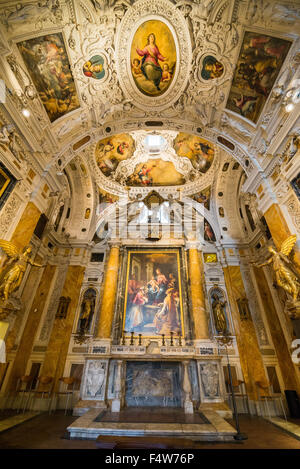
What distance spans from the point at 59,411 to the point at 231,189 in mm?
14983

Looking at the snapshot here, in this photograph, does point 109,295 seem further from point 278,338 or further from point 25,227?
point 278,338

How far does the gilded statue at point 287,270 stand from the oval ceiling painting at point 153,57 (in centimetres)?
806

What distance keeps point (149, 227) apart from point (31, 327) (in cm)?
849

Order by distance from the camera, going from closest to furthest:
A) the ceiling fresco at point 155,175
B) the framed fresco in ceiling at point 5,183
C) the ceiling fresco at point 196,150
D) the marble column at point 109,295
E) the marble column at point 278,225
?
the framed fresco in ceiling at point 5,183 → the marble column at point 278,225 → the marble column at point 109,295 → the ceiling fresco at point 196,150 → the ceiling fresco at point 155,175

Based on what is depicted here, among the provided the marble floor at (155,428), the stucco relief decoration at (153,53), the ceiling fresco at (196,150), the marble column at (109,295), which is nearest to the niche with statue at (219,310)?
the marble floor at (155,428)

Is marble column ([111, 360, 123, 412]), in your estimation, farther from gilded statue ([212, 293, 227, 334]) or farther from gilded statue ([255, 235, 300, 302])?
gilded statue ([255, 235, 300, 302])

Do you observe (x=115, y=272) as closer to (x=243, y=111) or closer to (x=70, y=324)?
(x=70, y=324)

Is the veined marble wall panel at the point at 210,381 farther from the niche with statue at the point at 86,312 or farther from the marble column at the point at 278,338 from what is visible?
the niche with statue at the point at 86,312

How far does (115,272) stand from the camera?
11.9 meters

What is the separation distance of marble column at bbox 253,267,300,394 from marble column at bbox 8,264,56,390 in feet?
38.5

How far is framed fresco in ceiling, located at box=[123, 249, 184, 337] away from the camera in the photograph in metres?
10.6

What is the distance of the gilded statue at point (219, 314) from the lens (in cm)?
1091

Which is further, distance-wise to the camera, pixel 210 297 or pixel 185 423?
pixel 210 297

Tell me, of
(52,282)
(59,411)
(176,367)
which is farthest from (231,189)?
(59,411)
